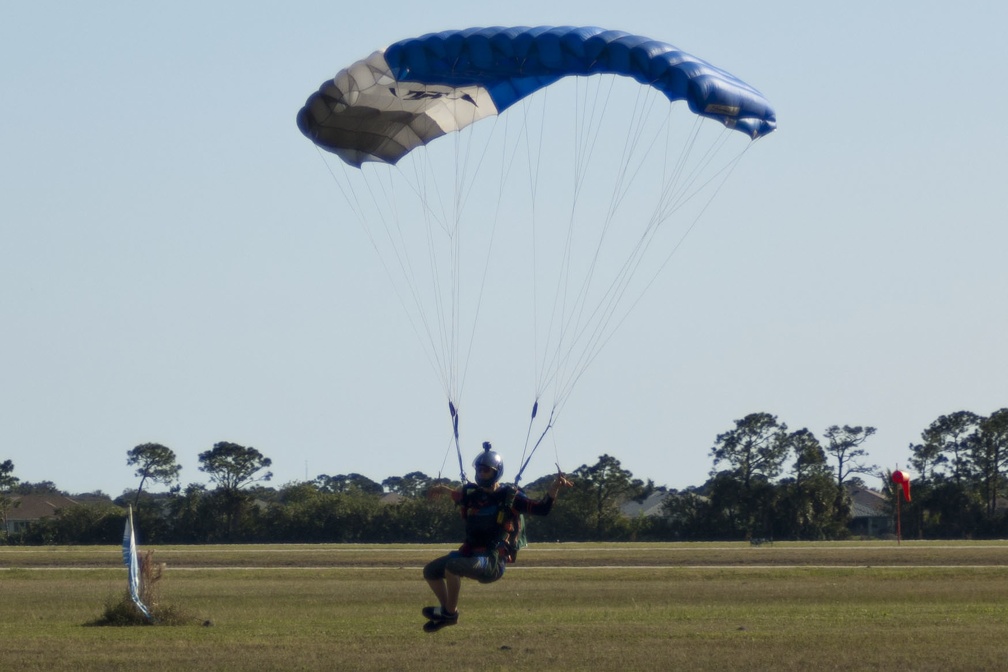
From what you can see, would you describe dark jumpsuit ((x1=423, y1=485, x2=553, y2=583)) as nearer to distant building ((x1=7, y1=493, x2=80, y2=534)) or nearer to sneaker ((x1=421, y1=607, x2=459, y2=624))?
sneaker ((x1=421, y1=607, x2=459, y2=624))

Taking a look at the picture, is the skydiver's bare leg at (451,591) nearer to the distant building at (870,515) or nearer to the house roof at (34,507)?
the distant building at (870,515)

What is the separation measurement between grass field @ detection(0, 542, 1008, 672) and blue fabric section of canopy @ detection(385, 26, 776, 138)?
6861 mm

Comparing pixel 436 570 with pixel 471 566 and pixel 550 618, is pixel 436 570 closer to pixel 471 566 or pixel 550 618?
pixel 471 566

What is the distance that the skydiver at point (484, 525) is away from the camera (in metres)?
14.3

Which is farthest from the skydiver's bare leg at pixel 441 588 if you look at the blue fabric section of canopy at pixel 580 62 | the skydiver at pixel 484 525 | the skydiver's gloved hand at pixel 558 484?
the blue fabric section of canopy at pixel 580 62

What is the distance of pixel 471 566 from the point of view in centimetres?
1432

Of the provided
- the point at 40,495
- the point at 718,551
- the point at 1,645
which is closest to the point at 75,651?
the point at 1,645

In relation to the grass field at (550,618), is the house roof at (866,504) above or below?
above

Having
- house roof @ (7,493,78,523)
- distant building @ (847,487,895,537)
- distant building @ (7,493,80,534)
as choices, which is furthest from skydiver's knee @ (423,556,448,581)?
house roof @ (7,493,78,523)

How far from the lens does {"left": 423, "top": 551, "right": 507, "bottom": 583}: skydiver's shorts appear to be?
47.0 ft

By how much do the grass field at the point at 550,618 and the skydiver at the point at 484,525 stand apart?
4309 millimetres

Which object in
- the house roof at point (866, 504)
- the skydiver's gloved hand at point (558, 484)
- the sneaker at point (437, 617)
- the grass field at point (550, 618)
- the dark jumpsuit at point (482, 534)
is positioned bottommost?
the grass field at point (550, 618)

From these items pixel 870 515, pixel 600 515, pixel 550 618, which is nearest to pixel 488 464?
pixel 550 618

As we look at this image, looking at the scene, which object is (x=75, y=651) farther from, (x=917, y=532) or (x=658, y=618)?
(x=917, y=532)
